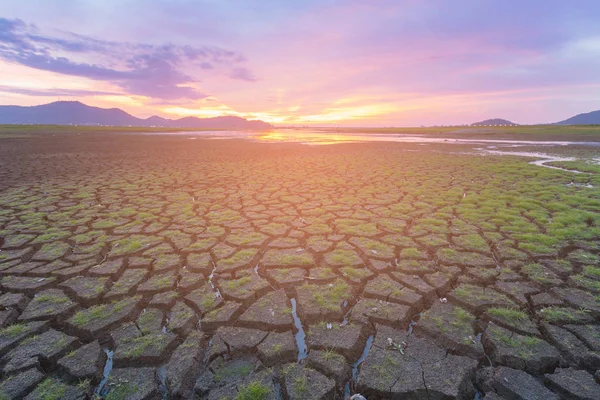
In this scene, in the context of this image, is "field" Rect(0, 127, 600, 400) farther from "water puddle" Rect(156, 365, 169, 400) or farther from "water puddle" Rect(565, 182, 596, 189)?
"water puddle" Rect(565, 182, 596, 189)

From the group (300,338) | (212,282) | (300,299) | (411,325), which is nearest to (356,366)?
(300,338)

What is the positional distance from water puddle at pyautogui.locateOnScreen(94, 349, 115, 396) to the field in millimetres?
13

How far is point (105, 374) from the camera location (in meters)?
2.13

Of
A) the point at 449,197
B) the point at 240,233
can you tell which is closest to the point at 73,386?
the point at 240,233

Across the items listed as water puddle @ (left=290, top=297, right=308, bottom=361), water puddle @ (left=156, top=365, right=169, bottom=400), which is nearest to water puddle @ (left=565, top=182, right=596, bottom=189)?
water puddle @ (left=290, top=297, right=308, bottom=361)

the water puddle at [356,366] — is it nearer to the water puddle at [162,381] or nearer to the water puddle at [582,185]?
the water puddle at [162,381]

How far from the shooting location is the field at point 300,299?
207cm

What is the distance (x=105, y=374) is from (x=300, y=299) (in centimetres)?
174

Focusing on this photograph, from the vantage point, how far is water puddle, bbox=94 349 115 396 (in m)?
1.99

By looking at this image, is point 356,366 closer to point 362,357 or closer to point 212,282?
point 362,357

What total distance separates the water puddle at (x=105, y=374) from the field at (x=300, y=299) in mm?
13

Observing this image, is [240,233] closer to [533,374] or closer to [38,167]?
[533,374]

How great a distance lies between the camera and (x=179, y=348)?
2.35 m

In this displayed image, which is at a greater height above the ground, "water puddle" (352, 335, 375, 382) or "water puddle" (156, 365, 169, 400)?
"water puddle" (352, 335, 375, 382)
